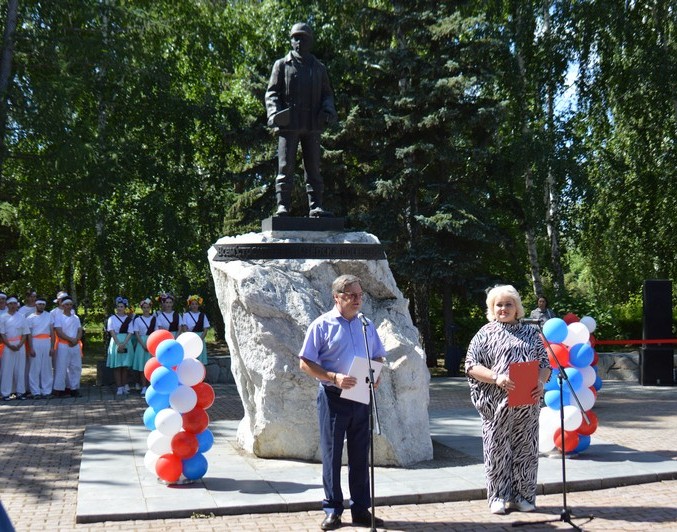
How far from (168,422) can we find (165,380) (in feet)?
1.18

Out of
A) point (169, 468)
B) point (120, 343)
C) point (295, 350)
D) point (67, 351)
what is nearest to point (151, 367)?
point (169, 468)

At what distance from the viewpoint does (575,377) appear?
880 centimetres

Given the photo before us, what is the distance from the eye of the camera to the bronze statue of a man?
30.5 ft

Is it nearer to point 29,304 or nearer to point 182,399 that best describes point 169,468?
point 182,399

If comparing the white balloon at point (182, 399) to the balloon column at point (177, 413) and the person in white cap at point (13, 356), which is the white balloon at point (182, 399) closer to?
the balloon column at point (177, 413)

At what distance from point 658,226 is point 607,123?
295 cm

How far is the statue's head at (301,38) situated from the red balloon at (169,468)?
463cm

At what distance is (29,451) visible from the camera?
9.27m

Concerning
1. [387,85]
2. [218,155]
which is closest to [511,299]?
[387,85]

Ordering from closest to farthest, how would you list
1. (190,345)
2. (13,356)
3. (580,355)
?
(190,345), (580,355), (13,356)

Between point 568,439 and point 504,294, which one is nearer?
point 504,294

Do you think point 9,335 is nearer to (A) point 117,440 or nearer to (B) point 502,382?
(A) point 117,440

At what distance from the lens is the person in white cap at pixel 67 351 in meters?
14.6

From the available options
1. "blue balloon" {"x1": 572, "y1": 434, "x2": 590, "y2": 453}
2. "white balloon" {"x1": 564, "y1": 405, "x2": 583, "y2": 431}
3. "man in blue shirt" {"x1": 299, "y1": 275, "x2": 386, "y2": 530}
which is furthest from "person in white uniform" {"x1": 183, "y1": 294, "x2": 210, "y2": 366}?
"man in blue shirt" {"x1": 299, "y1": 275, "x2": 386, "y2": 530}
